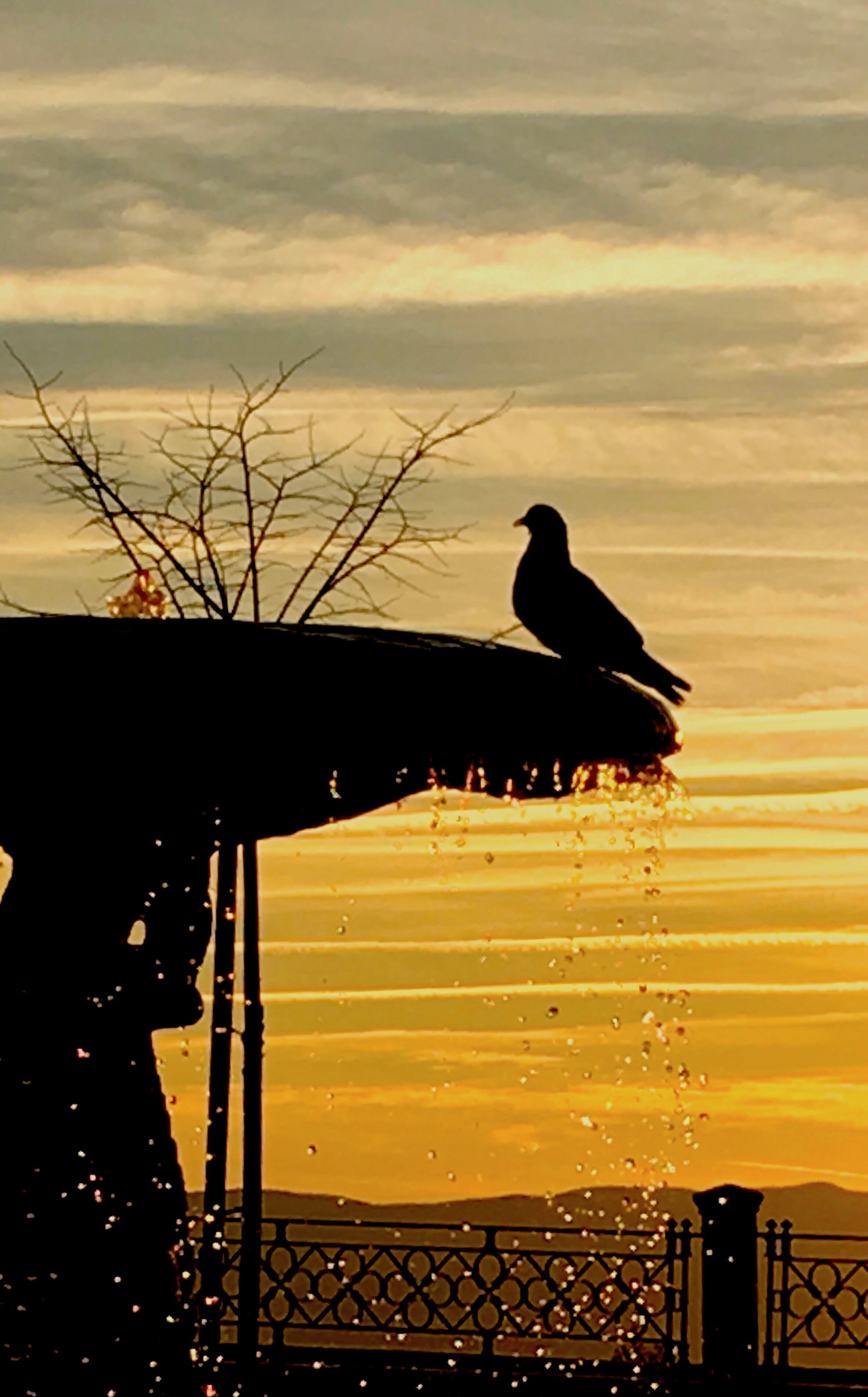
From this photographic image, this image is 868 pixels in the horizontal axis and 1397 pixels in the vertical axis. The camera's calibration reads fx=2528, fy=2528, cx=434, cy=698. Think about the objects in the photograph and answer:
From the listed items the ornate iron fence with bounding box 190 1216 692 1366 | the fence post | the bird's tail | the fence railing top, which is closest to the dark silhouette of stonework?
the bird's tail

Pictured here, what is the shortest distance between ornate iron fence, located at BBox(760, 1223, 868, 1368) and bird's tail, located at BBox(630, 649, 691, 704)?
23.1 feet

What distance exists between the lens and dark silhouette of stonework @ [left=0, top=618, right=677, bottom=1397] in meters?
9.09

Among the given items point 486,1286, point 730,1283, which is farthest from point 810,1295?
point 486,1286

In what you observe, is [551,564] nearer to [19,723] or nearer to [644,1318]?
[19,723]

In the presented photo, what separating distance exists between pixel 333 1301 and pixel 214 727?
28.8ft

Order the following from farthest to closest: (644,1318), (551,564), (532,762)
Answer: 1. (644,1318)
2. (551,564)
3. (532,762)

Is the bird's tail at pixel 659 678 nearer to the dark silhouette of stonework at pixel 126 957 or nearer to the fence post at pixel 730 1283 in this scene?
the dark silhouette of stonework at pixel 126 957

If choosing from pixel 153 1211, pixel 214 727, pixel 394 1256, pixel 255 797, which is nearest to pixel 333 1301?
pixel 394 1256

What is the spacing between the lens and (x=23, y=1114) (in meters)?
9.99

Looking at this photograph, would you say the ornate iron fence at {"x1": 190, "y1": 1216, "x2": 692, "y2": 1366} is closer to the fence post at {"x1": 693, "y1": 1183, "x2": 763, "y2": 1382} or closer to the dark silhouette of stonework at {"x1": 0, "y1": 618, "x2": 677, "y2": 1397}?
the fence post at {"x1": 693, "y1": 1183, "x2": 763, "y2": 1382}

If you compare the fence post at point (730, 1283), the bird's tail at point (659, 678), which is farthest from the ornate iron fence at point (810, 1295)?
the bird's tail at point (659, 678)

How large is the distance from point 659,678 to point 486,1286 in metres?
6.53

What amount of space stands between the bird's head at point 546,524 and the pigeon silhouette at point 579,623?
4.1 inches

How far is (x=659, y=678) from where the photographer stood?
10648 millimetres
